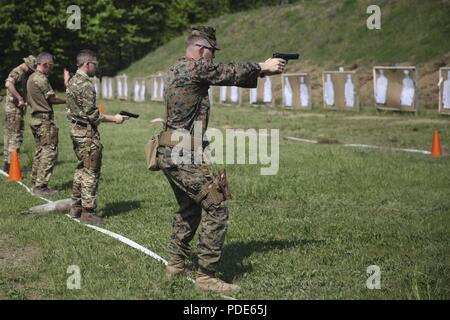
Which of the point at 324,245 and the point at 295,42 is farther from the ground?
the point at 295,42

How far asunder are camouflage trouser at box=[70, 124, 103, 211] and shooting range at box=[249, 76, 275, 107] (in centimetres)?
2569

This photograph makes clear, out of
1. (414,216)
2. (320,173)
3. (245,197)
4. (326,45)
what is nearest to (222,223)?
(414,216)

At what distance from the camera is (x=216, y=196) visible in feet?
19.9

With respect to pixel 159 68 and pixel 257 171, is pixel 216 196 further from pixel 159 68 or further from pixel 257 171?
pixel 159 68

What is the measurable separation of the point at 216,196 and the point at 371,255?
A: 2126 millimetres

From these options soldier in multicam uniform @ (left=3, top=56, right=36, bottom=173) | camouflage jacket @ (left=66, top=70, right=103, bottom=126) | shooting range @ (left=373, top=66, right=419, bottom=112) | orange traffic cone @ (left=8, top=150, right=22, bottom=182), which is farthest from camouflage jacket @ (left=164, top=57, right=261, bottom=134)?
shooting range @ (left=373, top=66, right=419, bottom=112)

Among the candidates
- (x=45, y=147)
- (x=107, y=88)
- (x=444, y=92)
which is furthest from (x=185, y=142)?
(x=107, y=88)

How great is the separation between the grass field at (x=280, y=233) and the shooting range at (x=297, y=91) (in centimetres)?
1678

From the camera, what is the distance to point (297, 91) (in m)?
33.2

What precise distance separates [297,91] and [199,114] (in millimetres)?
27342

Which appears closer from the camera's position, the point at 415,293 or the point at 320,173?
the point at 415,293

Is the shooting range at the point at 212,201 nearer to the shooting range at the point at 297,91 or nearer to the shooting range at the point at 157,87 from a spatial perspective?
the shooting range at the point at 297,91

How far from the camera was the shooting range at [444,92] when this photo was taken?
24672 millimetres
